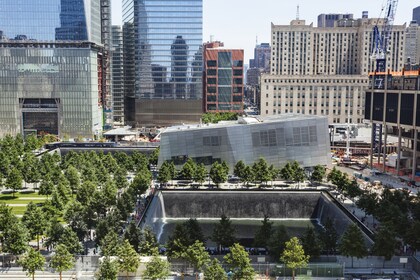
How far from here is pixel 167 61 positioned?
173 metres

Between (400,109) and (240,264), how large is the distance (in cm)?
6520

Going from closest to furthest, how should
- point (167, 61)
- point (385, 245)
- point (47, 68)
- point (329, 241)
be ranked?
point (385, 245) < point (329, 241) < point (47, 68) < point (167, 61)

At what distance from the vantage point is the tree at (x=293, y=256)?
153 ft

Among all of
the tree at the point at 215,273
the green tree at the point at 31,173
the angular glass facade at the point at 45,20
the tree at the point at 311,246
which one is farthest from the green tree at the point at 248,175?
the angular glass facade at the point at 45,20

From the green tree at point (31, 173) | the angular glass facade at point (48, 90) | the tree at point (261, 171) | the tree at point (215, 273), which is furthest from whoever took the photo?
the angular glass facade at point (48, 90)

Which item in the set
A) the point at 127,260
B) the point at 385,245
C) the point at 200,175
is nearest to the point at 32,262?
the point at 127,260

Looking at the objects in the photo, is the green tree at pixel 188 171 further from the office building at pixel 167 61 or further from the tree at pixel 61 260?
the office building at pixel 167 61

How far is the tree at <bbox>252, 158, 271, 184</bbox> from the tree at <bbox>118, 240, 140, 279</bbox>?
1731 inches

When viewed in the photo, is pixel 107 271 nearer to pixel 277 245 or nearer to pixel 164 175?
pixel 277 245


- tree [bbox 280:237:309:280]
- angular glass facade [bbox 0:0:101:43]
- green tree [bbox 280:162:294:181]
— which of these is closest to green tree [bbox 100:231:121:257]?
tree [bbox 280:237:309:280]

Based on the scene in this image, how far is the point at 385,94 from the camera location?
101375mm

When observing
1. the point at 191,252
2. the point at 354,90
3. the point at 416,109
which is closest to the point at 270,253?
the point at 191,252

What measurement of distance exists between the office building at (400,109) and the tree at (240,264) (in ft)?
196

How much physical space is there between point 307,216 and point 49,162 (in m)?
52.4
